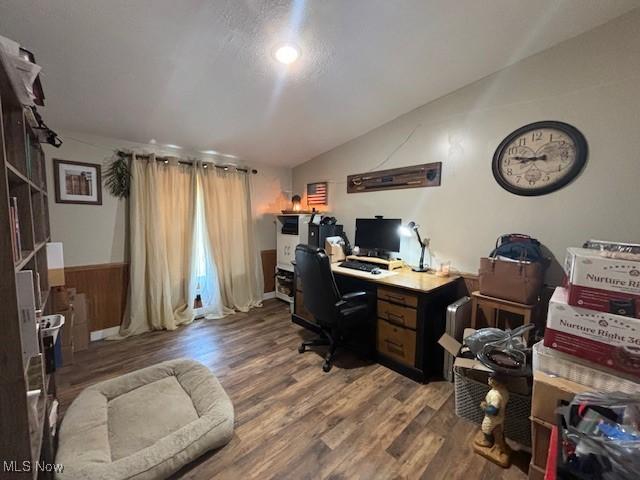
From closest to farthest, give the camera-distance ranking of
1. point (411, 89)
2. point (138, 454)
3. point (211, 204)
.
→ point (138, 454)
point (411, 89)
point (211, 204)

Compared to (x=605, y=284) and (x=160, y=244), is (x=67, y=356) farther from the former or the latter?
(x=605, y=284)

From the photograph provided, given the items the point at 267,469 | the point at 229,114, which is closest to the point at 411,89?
the point at 229,114

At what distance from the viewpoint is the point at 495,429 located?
1443mm

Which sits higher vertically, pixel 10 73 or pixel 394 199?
pixel 10 73

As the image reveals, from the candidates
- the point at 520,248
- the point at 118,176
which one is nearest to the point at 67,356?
the point at 118,176

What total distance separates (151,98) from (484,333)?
3.04 meters

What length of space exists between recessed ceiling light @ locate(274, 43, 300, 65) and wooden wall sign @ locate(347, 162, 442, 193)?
5.09 feet

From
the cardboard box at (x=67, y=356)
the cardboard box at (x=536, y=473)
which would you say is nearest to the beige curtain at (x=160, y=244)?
the cardboard box at (x=67, y=356)

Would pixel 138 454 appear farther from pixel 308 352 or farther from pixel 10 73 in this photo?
pixel 10 73

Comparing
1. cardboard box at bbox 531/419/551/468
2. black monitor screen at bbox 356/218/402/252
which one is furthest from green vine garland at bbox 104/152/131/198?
cardboard box at bbox 531/419/551/468

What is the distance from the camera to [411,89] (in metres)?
2.39

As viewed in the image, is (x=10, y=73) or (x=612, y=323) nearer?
(x=10, y=73)

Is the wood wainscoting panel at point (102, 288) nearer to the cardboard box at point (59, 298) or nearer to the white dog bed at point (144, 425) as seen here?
the cardboard box at point (59, 298)

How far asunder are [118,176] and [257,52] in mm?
2069
